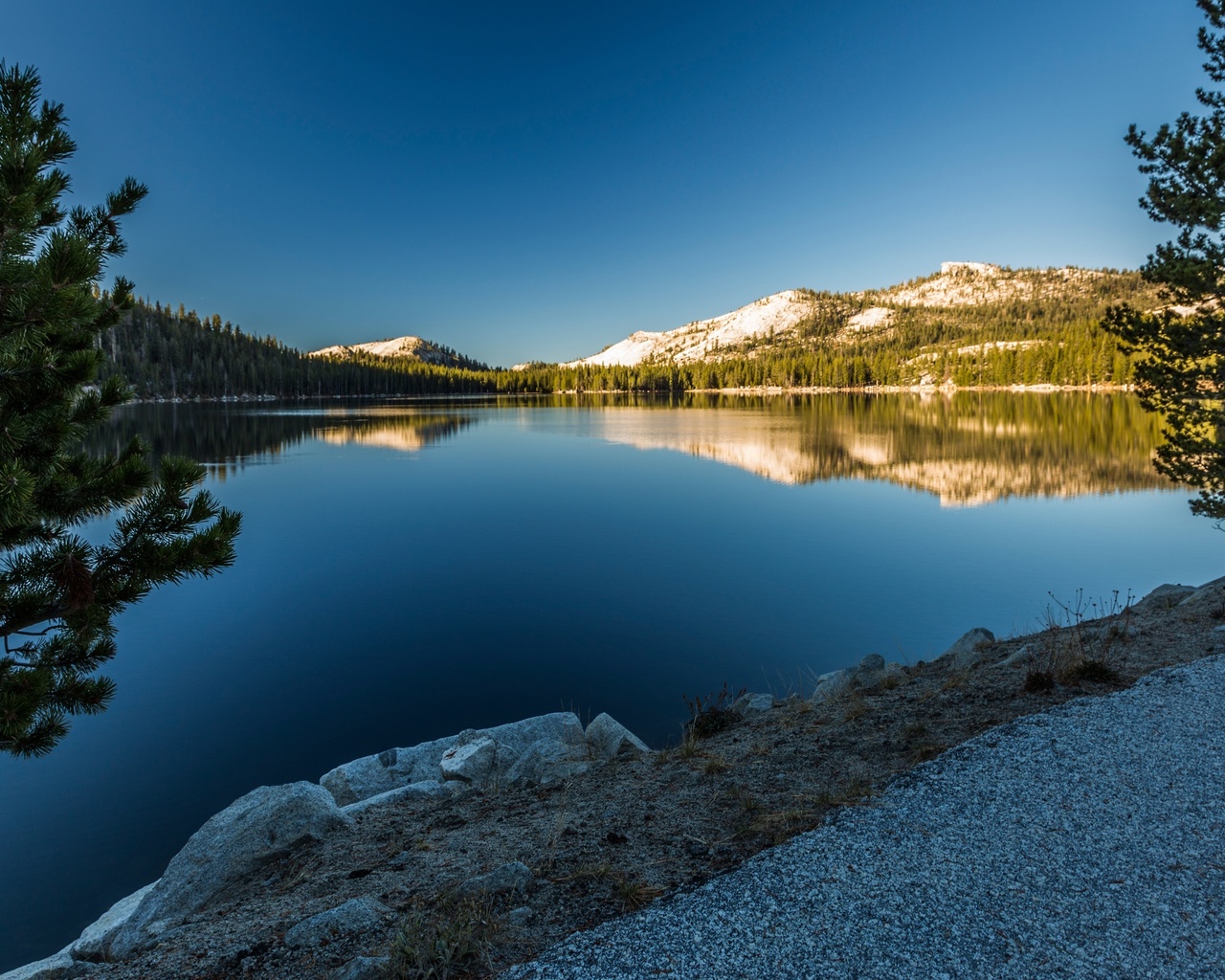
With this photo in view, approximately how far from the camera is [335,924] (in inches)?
166

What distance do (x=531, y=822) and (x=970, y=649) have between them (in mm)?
9081

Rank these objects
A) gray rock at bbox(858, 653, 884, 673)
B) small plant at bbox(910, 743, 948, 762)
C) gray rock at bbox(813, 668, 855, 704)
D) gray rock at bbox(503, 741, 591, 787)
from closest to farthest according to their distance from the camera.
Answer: small plant at bbox(910, 743, 948, 762) → gray rock at bbox(503, 741, 591, 787) → gray rock at bbox(813, 668, 855, 704) → gray rock at bbox(858, 653, 884, 673)

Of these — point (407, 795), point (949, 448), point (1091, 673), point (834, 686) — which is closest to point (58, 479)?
point (407, 795)

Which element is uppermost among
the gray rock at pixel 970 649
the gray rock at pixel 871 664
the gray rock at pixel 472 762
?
the gray rock at pixel 970 649

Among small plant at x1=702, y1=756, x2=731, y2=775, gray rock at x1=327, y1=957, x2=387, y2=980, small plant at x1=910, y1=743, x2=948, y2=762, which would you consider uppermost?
gray rock at x1=327, y1=957, x2=387, y2=980

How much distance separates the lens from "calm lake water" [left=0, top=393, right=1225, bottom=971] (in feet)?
31.2

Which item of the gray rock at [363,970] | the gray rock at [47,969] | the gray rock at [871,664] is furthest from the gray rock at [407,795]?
the gray rock at [871,664]

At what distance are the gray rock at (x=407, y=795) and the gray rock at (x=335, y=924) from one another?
3.31 m

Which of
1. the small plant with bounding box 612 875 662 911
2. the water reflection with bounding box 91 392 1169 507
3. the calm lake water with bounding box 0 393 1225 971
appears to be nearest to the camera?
the small plant with bounding box 612 875 662 911

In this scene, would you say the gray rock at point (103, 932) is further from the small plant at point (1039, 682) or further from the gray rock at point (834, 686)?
the small plant at point (1039, 682)

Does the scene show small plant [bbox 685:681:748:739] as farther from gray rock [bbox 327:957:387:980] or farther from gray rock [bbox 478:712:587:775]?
gray rock [bbox 327:957:387:980]

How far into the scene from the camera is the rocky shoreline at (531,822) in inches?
167

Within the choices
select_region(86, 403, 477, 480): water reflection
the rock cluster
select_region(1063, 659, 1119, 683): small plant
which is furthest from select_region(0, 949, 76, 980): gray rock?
select_region(86, 403, 477, 480): water reflection

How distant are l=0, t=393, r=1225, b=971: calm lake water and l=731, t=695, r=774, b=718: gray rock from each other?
1.23 m
